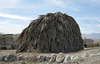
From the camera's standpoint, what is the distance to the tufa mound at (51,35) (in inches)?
526

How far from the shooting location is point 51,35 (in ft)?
44.3

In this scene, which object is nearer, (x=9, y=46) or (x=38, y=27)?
(x=38, y=27)

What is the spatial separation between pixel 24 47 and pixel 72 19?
194 inches

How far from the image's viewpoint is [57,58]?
8.87 m

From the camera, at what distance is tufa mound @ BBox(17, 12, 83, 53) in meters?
13.4

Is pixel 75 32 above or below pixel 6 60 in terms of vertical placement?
above

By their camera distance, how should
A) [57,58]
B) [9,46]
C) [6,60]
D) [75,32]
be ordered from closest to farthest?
[57,58], [6,60], [75,32], [9,46]

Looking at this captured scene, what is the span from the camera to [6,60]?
959 cm

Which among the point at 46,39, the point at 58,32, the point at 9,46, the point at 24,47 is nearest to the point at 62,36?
the point at 58,32

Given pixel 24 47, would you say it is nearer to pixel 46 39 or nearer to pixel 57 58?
pixel 46 39

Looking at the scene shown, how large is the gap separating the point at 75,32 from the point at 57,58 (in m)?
6.05

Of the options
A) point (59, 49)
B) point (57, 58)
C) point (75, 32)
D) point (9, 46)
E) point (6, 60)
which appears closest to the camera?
point (57, 58)

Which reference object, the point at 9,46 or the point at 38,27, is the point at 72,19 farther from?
the point at 9,46

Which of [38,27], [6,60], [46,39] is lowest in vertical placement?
[6,60]
